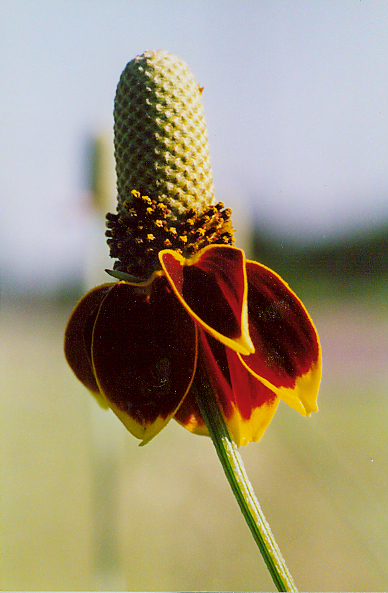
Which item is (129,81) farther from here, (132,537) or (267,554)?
(132,537)

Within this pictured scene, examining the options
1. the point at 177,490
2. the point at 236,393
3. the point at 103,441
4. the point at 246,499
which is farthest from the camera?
the point at 177,490

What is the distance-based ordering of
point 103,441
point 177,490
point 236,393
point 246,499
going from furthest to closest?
point 177,490
point 103,441
point 236,393
point 246,499

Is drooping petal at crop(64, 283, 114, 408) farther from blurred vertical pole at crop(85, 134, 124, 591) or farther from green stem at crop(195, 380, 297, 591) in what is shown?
blurred vertical pole at crop(85, 134, 124, 591)

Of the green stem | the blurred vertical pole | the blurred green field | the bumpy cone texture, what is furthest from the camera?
the blurred vertical pole

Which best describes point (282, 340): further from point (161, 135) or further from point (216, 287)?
point (161, 135)

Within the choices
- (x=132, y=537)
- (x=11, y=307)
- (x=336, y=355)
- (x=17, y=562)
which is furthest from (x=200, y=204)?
(x=132, y=537)

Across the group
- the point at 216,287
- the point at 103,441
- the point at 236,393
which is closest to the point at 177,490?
the point at 103,441

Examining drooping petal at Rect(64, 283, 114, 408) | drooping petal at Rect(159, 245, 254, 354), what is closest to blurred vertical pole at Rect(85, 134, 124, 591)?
drooping petal at Rect(64, 283, 114, 408)
